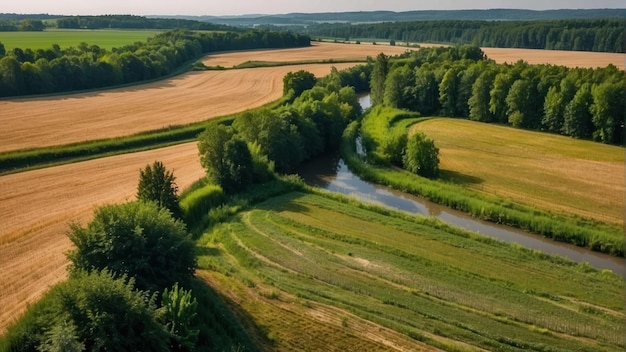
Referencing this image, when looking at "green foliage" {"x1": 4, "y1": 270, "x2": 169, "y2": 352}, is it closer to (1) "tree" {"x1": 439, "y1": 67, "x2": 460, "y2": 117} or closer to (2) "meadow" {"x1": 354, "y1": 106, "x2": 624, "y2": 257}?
(2) "meadow" {"x1": 354, "y1": 106, "x2": 624, "y2": 257}

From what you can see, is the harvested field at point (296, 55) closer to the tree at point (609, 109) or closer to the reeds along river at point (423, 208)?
the reeds along river at point (423, 208)

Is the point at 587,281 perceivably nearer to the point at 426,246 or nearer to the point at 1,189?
the point at 426,246

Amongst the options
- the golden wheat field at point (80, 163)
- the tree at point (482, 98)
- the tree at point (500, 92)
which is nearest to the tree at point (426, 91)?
the tree at point (482, 98)

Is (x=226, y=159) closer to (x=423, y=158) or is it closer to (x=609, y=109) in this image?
(x=423, y=158)

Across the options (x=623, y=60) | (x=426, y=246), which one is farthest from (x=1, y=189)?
(x=623, y=60)

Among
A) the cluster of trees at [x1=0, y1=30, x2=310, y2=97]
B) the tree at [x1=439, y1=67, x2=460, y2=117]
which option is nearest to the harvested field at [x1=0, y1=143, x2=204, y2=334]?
the cluster of trees at [x1=0, y1=30, x2=310, y2=97]

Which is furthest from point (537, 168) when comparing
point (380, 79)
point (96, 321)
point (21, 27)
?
point (21, 27)
